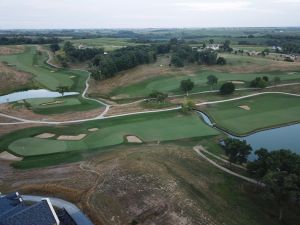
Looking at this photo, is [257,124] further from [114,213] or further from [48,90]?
[48,90]

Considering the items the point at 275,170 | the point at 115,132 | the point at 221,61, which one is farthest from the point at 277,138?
the point at 221,61

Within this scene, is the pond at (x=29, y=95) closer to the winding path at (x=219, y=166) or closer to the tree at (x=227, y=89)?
the tree at (x=227, y=89)

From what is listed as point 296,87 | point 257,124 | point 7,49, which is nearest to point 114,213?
point 257,124

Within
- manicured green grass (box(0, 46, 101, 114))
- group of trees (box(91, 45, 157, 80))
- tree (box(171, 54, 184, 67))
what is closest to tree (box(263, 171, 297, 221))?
manicured green grass (box(0, 46, 101, 114))

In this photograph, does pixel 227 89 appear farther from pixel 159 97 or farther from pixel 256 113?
pixel 159 97

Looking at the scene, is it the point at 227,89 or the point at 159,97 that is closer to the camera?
the point at 159,97

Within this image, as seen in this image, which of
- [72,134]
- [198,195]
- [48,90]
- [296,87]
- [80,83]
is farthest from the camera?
[80,83]

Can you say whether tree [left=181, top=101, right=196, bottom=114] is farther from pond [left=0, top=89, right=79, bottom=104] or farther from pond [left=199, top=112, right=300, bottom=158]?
pond [left=0, top=89, right=79, bottom=104]
